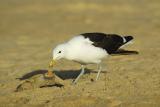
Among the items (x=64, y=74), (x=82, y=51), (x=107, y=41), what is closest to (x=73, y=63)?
(x=64, y=74)

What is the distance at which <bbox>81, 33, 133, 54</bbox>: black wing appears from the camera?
38.3 feet

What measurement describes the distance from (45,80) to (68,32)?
10.3m

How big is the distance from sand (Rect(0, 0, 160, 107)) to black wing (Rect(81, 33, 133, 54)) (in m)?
0.57

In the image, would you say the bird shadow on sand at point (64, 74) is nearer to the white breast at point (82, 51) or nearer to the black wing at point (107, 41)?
the black wing at point (107, 41)

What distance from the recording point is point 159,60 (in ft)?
43.9

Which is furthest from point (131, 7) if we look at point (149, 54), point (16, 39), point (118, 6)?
point (149, 54)

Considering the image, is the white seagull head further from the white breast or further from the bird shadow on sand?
the bird shadow on sand

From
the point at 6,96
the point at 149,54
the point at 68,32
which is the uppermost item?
the point at 68,32

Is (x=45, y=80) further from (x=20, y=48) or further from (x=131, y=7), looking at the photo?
(x=131, y=7)

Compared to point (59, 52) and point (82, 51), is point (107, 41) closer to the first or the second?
point (82, 51)

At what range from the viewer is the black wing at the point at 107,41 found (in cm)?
1167

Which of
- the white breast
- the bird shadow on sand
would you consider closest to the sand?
the bird shadow on sand

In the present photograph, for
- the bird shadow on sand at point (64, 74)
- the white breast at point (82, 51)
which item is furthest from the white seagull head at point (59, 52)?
the bird shadow on sand at point (64, 74)

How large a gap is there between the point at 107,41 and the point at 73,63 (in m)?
2.68
